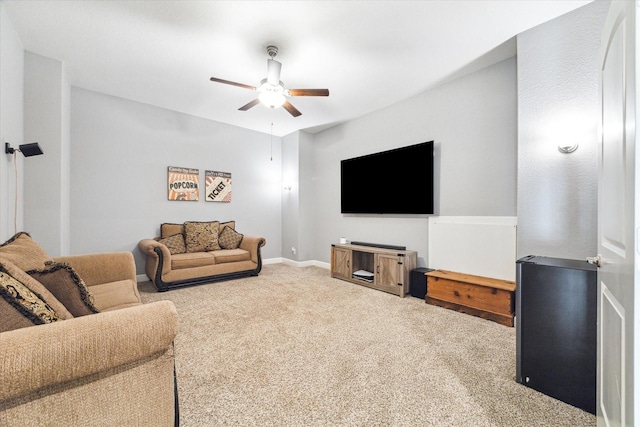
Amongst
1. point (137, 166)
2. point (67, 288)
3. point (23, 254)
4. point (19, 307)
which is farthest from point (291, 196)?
point (19, 307)

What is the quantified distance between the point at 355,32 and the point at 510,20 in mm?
1342

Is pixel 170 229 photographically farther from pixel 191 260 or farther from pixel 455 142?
pixel 455 142

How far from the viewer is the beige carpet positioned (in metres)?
1.43

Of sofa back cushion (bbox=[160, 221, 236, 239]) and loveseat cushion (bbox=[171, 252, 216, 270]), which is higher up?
sofa back cushion (bbox=[160, 221, 236, 239])

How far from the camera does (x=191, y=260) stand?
388 centimetres

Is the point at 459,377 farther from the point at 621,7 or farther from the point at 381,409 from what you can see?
the point at 621,7

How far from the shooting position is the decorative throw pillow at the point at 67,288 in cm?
112

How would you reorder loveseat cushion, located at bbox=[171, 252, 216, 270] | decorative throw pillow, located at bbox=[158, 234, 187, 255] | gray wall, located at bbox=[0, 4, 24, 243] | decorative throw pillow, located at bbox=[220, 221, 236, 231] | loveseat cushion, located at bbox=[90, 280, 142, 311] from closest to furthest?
loveseat cushion, located at bbox=[90, 280, 142, 311] < gray wall, located at bbox=[0, 4, 24, 243] < loveseat cushion, located at bbox=[171, 252, 216, 270] < decorative throw pillow, located at bbox=[158, 234, 187, 255] < decorative throw pillow, located at bbox=[220, 221, 236, 231]

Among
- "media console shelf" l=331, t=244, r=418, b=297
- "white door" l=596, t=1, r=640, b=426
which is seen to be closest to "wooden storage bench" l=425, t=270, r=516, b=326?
"media console shelf" l=331, t=244, r=418, b=297

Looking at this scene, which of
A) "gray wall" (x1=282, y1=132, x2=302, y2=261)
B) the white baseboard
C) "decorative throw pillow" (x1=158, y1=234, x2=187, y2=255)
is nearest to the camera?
"decorative throw pillow" (x1=158, y1=234, x2=187, y2=255)

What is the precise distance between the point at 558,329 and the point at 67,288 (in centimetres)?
253

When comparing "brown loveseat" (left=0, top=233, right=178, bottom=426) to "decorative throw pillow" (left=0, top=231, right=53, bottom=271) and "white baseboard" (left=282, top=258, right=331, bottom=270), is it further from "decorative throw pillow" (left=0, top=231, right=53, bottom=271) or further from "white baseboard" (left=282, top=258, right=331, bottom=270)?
"white baseboard" (left=282, top=258, right=331, bottom=270)

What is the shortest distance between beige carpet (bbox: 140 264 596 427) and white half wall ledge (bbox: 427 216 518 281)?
1.99ft

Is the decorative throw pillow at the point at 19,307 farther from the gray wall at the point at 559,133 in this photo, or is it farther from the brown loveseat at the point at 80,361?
the gray wall at the point at 559,133
